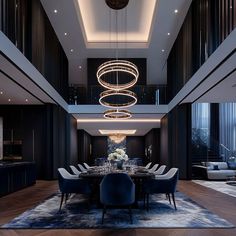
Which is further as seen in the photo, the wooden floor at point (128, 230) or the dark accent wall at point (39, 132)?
the dark accent wall at point (39, 132)

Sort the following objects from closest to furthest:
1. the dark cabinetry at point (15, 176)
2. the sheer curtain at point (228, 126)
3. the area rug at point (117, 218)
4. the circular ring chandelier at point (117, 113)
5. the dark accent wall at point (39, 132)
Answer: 1. the area rug at point (117, 218)
2. the dark cabinetry at point (15, 176)
3. the circular ring chandelier at point (117, 113)
4. the dark accent wall at point (39, 132)
5. the sheer curtain at point (228, 126)

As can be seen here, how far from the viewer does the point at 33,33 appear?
30.0 feet

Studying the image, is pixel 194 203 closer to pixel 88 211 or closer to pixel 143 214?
pixel 143 214

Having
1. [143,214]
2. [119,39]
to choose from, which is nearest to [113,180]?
[143,214]

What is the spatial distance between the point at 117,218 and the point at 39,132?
8.12m

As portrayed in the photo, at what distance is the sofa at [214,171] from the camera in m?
12.2

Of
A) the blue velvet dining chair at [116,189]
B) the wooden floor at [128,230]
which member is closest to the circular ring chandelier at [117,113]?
the wooden floor at [128,230]

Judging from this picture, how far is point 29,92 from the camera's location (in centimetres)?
1012

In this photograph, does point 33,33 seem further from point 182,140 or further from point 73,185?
point 182,140

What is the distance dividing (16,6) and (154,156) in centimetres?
1477

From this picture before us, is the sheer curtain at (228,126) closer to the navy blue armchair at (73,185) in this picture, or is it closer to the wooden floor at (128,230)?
the wooden floor at (128,230)

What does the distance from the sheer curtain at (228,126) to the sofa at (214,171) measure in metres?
4.95

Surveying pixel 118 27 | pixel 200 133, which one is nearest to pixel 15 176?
pixel 118 27

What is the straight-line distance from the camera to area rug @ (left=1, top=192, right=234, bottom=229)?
473cm
